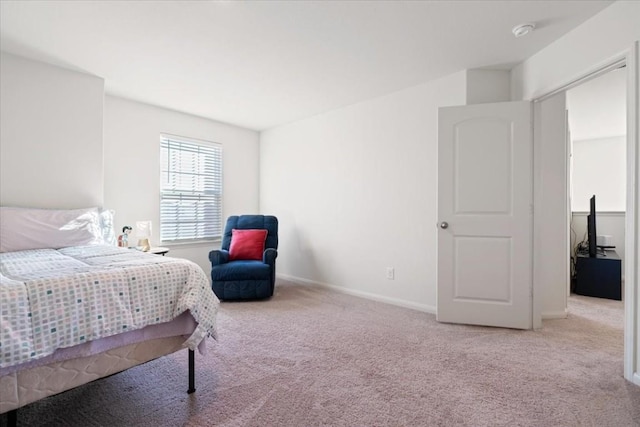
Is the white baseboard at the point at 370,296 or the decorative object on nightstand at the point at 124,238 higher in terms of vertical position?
the decorative object on nightstand at the point at 124,238

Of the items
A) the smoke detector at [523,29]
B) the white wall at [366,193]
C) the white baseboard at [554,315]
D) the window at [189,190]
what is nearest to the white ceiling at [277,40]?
the smoke detector at [523,29]

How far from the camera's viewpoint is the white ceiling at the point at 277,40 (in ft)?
6.87

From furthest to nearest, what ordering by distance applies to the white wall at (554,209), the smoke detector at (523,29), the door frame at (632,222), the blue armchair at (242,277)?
the blue armchair at (242,277) < the white wall at (554,209) < the smoke detector at (523,29) < the door frame at (632,222)

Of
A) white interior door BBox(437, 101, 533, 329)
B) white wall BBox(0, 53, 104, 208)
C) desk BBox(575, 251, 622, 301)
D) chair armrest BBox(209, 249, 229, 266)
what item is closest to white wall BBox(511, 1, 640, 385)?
white interior door BBox(437, 101, 533, 329)

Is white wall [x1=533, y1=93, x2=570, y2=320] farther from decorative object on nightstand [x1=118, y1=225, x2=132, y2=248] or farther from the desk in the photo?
decorative object on nightstand [x1=118, y1=225, x2=132, y2=248]

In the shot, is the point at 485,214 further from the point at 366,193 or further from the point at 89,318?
the point at 89,318

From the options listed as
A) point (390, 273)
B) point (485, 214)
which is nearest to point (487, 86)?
point (485, 214)

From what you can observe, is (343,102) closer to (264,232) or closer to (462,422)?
(264,232)

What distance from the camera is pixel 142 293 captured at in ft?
5.15

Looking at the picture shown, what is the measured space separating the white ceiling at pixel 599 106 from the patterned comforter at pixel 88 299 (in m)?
3.91

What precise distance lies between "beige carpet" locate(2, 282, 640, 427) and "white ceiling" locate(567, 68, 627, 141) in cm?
244

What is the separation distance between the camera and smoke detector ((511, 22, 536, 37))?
226 cm

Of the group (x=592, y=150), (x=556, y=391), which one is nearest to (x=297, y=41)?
(x=556, y=391)

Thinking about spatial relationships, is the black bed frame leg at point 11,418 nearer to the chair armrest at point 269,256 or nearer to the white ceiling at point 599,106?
the chair armrest at point 269,256
